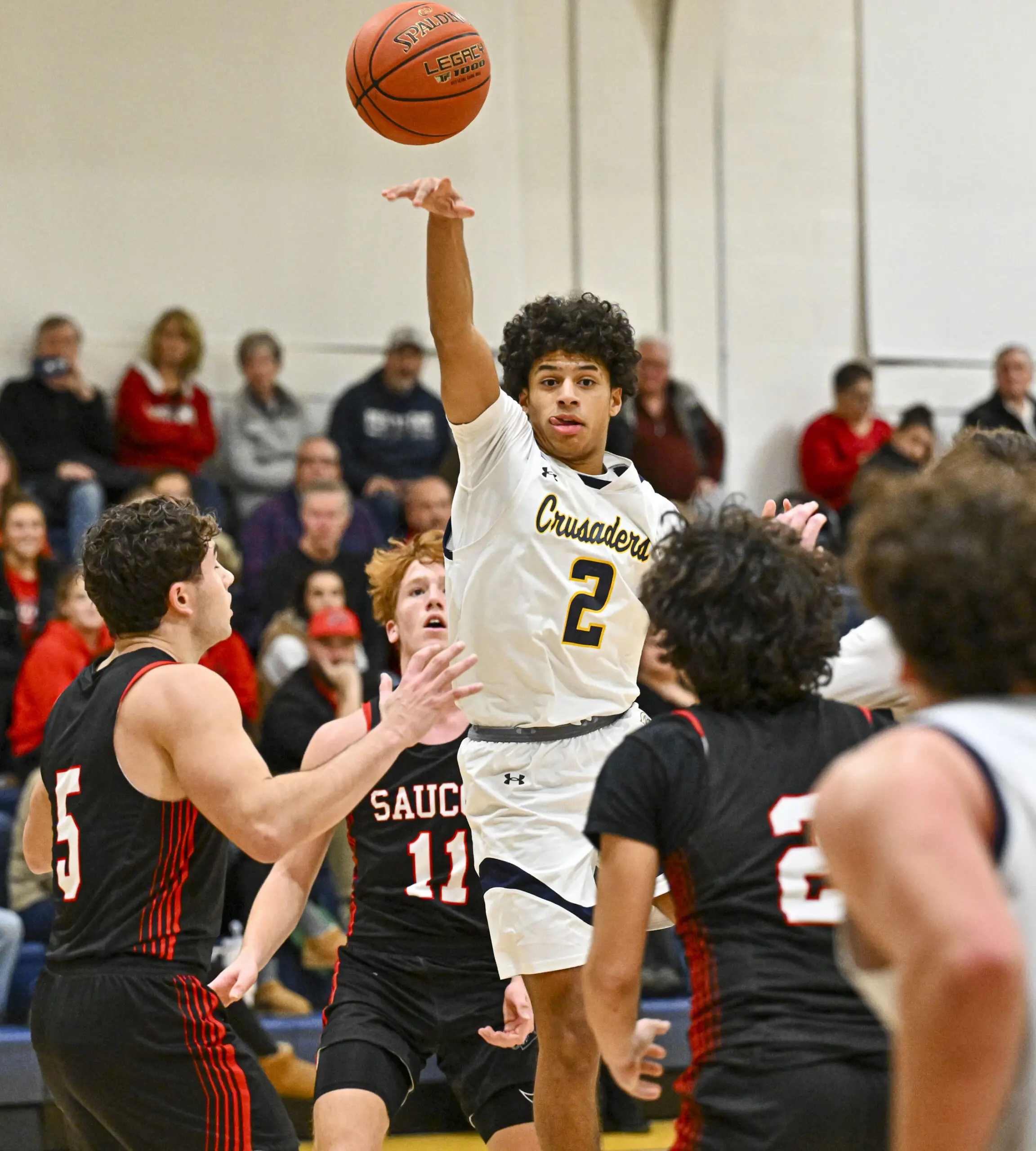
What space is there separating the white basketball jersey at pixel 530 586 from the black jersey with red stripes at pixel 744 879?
1.51 meters

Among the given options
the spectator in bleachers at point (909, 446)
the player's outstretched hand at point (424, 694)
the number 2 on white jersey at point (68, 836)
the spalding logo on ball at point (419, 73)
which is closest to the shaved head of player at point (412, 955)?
the player's outstretched hand at point (424, 694)

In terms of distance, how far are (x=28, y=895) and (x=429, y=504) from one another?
3.30 m

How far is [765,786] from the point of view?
2.45 m

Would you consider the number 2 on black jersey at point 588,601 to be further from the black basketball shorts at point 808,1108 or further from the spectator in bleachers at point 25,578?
the spectator in bleachers at point 25,578

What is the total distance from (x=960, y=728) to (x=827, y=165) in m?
11.1

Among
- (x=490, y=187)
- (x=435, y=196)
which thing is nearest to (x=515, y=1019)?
(x=435, y=196)

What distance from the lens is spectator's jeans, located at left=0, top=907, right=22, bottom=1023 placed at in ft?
21.4

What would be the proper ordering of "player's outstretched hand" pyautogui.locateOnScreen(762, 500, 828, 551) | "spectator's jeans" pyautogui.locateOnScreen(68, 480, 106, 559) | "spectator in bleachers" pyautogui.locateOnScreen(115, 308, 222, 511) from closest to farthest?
1. "player's outstretched hand" pyautogui.locateOnScreen(762, 500, 828, 551)
2. "spectator's jeans" pyautogui.locateOnScreen(68, 480, 106, 559)
3. "spectator in bleachers" pyautogui.locateOnScreen(115, 308, 222, 511)

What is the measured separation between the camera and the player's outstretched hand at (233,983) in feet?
11.6

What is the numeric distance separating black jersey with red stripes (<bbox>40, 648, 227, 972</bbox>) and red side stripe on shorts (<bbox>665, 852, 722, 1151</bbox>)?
1446 millimetres

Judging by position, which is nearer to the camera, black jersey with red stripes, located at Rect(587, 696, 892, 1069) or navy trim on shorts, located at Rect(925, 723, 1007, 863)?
navy trim on shorts, located at Rect(925, 723, 1007, 863)

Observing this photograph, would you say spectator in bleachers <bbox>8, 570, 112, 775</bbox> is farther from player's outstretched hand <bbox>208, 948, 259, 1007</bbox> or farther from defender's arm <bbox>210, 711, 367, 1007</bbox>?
player's outstretched hand <bbox>208, 948, 259, 1007</bbox>

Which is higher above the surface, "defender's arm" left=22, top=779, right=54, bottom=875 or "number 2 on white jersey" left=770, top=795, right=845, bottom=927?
"number 2 on white jersey" left=770, top=795, right=845, bottom=927

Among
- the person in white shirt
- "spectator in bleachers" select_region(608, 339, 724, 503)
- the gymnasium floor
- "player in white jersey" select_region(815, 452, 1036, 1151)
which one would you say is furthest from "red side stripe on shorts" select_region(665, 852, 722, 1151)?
"spectator in bleachers" select_region(608, 339, 724, 503)
